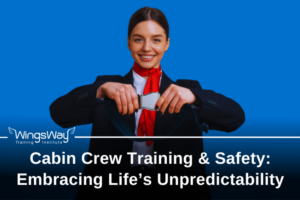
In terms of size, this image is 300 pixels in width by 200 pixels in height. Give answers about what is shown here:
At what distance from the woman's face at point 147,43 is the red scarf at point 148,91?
0.05 metres

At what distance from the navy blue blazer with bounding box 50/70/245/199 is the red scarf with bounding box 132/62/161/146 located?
45 millimetres

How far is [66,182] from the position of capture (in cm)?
306

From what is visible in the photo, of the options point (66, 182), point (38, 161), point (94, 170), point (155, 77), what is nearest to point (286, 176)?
point (155, 77)

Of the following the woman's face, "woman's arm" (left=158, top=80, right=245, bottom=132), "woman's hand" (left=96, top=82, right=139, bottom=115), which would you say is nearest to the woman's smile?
the woman's face

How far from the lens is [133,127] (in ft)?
9.59

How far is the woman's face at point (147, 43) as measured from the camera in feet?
9.55

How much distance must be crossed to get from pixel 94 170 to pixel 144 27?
115cm

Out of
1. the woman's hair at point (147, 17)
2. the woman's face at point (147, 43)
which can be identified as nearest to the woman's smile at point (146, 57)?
the woman's face at point (147, 43)

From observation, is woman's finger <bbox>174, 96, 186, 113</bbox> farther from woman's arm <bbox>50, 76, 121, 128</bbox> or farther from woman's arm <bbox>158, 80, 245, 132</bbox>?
woman's arm <bbox>50, 76, 121, 128</bbox>

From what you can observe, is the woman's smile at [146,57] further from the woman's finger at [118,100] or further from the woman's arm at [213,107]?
the woman's finger at [118,100]

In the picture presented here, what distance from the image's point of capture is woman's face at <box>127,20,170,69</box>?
9.55 ft

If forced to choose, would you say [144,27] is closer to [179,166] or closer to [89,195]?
[179,166]

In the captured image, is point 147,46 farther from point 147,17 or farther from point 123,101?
point 123,101

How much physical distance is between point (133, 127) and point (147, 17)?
0.82m
